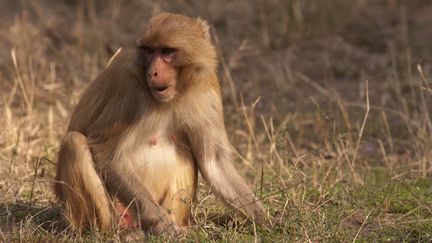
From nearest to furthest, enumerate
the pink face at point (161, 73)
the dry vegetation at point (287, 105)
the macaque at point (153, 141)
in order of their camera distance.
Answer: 1. the pink face at point (161, 73)
2. the macaque at point (153, 141)
3. the dry vegetation at point (287, 105)

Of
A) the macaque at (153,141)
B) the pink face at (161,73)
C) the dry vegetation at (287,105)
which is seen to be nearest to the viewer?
the pink face at (161,73)

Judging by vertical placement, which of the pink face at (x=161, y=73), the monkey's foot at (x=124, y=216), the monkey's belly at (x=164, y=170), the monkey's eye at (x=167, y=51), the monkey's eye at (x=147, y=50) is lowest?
the monkey's foot at (x=124, y=216)

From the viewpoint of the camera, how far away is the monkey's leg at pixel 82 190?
5.38m

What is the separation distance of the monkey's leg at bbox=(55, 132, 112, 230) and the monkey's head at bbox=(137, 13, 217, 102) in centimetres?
57

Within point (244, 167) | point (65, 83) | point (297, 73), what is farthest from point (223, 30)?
point (244, 167)

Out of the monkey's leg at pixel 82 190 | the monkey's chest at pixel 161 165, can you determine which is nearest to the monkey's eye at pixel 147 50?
the monkey's chest at pixel 161 165

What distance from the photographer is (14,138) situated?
6.96 m

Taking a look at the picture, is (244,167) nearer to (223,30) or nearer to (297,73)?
(297,73)

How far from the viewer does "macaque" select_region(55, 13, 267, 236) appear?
532 cm

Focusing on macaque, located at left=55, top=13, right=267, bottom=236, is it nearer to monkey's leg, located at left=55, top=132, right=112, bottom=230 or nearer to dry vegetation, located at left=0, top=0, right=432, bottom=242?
monkey's leg, located at left=55, top=132, right=112, bottom=230

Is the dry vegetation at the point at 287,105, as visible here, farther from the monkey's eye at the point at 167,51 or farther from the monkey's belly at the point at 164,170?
Answer: the monkey's eye at the point at 167,51

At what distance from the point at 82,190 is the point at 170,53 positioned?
3.11 feet

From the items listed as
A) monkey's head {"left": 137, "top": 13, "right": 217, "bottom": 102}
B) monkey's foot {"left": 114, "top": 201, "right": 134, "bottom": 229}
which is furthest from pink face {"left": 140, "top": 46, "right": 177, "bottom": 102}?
monkey's foot {"left": 114, "top": 201, "right": 134, "bottom": 229}

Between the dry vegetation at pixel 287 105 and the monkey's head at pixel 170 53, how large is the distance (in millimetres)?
719
